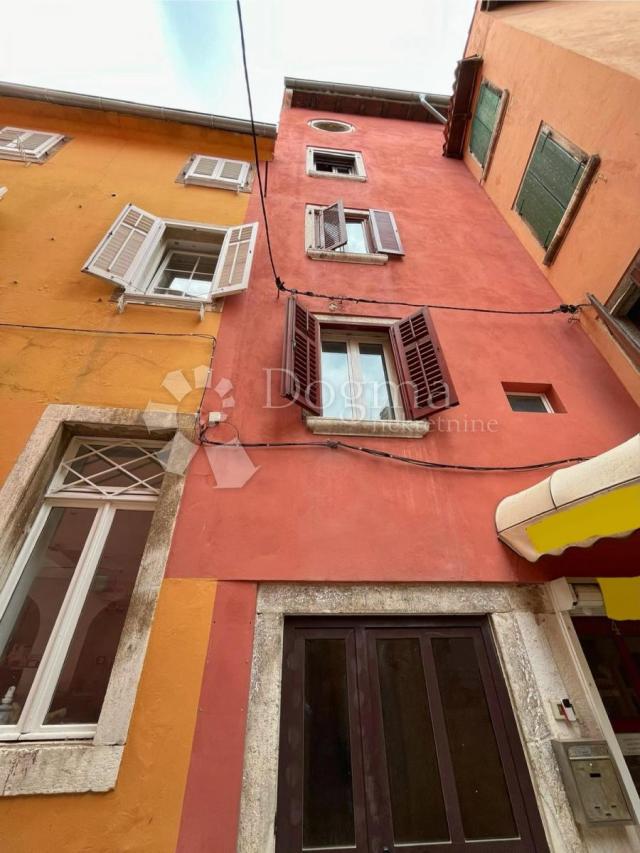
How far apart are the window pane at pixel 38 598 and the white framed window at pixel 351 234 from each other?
4.64 metres

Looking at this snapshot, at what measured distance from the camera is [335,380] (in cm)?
477

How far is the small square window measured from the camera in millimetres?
4754

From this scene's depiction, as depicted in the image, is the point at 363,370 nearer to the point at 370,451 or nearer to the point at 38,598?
the point at 370,451

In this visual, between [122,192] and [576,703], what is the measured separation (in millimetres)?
8218

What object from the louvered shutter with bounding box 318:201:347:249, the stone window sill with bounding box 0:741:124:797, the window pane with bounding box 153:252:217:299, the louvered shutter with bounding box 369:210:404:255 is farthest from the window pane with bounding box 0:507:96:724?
the louvered shutter with bounding box 369:210:404:255

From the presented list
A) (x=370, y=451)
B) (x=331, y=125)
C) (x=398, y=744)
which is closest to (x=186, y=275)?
(x=370, y=451)

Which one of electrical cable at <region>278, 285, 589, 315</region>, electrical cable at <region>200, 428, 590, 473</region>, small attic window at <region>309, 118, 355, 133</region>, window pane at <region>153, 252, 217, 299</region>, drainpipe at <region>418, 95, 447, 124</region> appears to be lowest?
electrical cable at <region>200, 428, 590, 473</region>

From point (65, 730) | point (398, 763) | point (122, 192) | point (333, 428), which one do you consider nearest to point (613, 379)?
point (333, 428)

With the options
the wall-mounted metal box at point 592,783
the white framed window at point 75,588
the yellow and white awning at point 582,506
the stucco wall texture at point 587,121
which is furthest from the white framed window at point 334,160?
the wall-mounted metal box at point 592,783

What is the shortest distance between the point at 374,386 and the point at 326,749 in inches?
134

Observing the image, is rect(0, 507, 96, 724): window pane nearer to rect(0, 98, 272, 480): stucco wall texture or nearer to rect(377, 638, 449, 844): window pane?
rect(0, 98, 272, 480): stucco wall texture

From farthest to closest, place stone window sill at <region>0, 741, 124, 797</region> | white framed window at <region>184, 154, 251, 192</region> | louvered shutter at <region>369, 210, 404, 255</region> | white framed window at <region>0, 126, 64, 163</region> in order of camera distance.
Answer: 1. white framed window at <region>184, 154, 251, 192</region>
2. white framed window at <region>0, 126, 64, 163</region>
3. louvered shutter at <region>369, 210, 404, 255</region>
4. stone window sill at <region>0, 741, 124, 797</region>

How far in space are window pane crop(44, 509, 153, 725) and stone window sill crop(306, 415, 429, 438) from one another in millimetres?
1743

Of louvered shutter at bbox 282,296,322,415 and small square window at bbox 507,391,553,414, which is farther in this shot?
small square window at bbox 507,391,553,414
